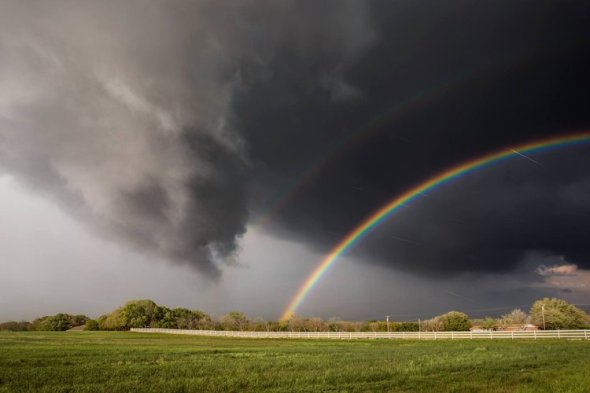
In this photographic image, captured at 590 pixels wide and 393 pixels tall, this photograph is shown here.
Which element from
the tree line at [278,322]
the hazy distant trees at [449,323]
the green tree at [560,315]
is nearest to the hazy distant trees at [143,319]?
the tree line at [278,322]

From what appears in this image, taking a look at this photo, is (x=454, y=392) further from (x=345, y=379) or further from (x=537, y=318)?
Answer: (x=537, y=318)

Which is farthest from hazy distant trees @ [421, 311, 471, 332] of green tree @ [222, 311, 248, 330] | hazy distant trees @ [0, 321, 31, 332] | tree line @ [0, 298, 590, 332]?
hazy distant trees @ [0, 321, 31, 332]

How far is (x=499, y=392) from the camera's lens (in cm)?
1298

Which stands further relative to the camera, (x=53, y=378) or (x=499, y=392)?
(x=53, y=378)

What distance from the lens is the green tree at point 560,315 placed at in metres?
95.4

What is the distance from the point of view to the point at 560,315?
312ft

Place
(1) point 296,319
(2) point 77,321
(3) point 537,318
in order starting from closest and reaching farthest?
(3) point 537,318 → (1) point 296,319 → (2) point 77,321

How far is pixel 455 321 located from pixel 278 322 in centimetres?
5857

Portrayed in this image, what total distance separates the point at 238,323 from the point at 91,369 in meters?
152

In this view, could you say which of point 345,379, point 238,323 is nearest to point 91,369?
point 345,379

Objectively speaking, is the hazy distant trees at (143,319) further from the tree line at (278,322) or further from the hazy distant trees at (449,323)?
the hazy distant trees at (449,323)

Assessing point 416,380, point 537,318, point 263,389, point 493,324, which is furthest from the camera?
point 493,324

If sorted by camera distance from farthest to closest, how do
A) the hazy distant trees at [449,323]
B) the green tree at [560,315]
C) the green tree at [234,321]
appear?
the green tree at [234,321], the hazy distant trees at [449,323], the green tree at [560,315]

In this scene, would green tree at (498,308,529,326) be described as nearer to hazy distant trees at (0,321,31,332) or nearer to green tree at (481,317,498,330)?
green tree at (481,317,498,330)
